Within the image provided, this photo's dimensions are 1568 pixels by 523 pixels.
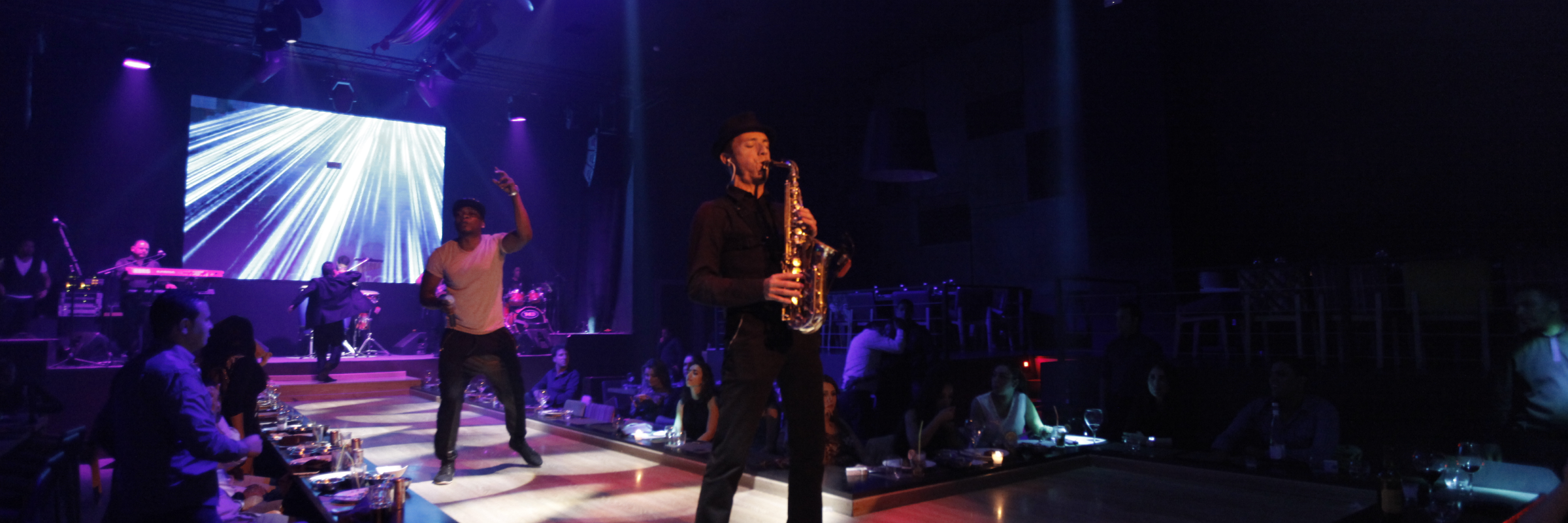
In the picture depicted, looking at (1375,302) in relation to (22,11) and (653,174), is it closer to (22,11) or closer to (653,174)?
(653,174)

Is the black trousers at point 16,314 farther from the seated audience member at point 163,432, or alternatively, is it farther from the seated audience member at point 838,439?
the seated audience member at point 838,439

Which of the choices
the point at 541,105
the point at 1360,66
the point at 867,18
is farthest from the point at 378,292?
the point at 1360,66

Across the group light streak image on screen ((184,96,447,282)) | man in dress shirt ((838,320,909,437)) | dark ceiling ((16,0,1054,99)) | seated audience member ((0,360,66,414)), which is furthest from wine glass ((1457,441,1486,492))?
light streak image on screen ((184,96,447,282))

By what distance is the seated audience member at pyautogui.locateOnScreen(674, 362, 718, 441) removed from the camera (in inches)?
206

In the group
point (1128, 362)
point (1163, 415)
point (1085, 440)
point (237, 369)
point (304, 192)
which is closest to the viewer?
point (237, 369)

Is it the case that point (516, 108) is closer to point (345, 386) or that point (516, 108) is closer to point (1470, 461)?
point (345, 386)

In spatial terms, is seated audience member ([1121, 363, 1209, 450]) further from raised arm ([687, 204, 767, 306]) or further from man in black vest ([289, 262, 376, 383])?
man in black vest ([289, 262, 376, 383])

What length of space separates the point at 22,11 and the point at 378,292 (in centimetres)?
513

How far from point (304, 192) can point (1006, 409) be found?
10590 mm

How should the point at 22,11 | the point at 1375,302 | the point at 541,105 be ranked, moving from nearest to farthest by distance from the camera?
the point at 1375,302
the point at 22,11
the point at 541,105

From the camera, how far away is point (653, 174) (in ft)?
41.6

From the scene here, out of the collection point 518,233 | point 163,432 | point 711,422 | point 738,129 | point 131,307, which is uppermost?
point 738,129

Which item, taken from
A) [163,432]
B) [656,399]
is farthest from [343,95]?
[163,432]

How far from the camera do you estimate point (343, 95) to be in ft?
37.3
